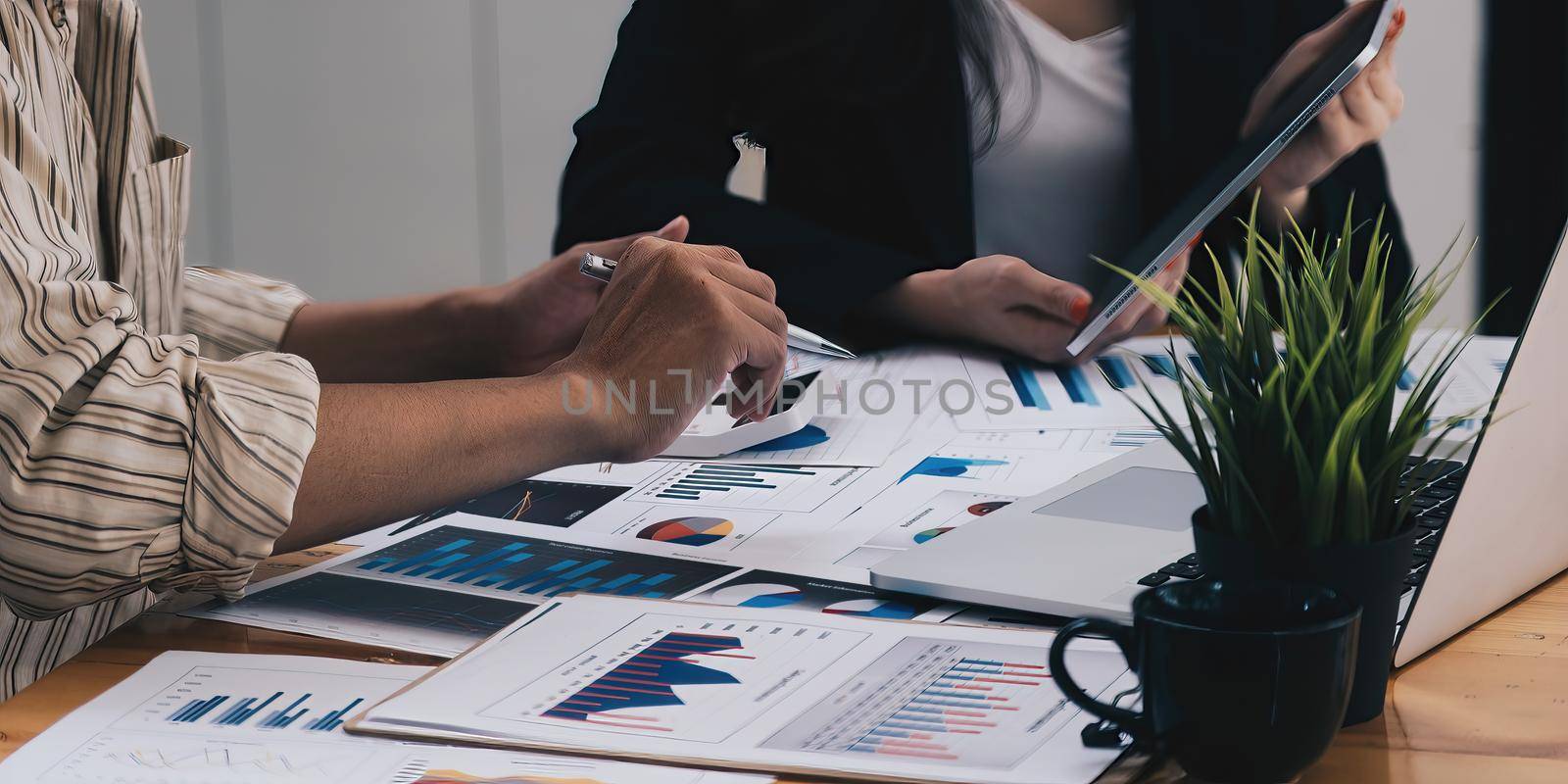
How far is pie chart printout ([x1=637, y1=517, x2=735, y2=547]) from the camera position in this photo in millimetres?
577

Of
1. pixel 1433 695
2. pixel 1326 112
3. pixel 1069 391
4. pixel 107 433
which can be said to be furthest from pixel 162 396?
pixel 1326 112

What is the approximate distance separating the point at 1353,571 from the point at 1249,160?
1.58ft

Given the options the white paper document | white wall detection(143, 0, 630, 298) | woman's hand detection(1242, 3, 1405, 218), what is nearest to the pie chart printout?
the white paper document

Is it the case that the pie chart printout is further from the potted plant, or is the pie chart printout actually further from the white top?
the white top

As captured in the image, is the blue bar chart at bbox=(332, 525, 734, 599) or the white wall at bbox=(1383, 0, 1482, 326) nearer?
the blue bar chart at bbox=(332, 525, 734, 599)

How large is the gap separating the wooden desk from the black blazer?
0.78 m

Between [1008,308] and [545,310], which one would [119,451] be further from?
[1008,308]

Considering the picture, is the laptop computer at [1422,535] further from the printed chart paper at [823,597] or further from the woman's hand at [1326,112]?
the woman's hand at [1326,112]

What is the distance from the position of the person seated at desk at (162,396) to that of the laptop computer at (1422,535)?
17 centimetres

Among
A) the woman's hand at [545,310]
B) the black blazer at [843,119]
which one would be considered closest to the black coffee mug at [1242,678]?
the woman's hand at [545,310]

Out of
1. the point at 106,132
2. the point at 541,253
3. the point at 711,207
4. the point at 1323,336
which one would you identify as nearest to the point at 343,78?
the point at 541,253

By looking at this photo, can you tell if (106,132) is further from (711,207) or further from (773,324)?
(711,207)

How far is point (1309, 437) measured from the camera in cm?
33

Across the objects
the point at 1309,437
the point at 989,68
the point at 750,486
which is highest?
the point at 989,68
